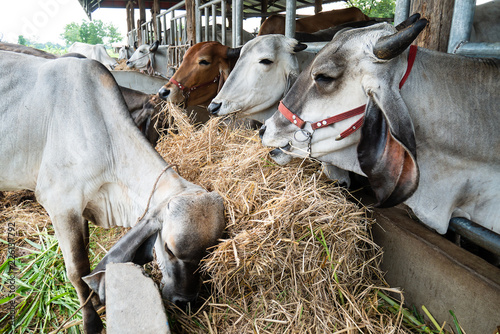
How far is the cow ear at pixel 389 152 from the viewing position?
5.48 ft

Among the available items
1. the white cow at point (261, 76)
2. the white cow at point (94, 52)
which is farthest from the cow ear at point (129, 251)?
the white cow at point (94, 52)

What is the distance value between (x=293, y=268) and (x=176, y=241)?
66cm

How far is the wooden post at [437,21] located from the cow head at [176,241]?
1.69 meters

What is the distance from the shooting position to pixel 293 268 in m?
2.04

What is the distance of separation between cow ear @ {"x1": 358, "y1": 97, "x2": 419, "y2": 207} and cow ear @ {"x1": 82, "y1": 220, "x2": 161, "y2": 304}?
1.24m

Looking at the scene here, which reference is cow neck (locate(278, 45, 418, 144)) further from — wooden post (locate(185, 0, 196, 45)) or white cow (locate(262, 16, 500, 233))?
wooden post (locate(185, 0, 196, 45))

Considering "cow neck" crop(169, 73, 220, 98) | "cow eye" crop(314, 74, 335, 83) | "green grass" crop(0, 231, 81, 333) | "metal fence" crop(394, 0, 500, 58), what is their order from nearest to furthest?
"cow eye" crop(314, 74, 335, 83) → "metal fence" crop(394, 0, 500, 58) → "green grass" crop(0, 231, 81, 333) → "cow neck" crop(169, 73, 220, 98)

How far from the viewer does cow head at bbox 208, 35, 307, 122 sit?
3.35m

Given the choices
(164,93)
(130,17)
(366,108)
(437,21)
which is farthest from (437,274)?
(130,17)

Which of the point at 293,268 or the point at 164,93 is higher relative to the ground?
the point at 164,93

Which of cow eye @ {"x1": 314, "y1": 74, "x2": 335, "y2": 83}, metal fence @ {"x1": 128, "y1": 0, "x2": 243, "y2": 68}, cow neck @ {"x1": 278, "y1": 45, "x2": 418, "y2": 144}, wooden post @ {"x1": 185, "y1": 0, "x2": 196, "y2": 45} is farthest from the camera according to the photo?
wooden post @ {"x1": 185, "y1": 0, "x2": 196, "y2": 45}

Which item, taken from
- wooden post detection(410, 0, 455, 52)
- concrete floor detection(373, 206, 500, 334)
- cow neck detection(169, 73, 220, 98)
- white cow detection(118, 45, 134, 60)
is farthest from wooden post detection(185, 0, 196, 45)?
white cow detection(118, 45, 134, 60)

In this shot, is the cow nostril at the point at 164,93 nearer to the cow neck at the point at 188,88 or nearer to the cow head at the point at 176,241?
the cow neck at the point at 188,88

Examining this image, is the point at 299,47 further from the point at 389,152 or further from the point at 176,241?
the point at 176,241
